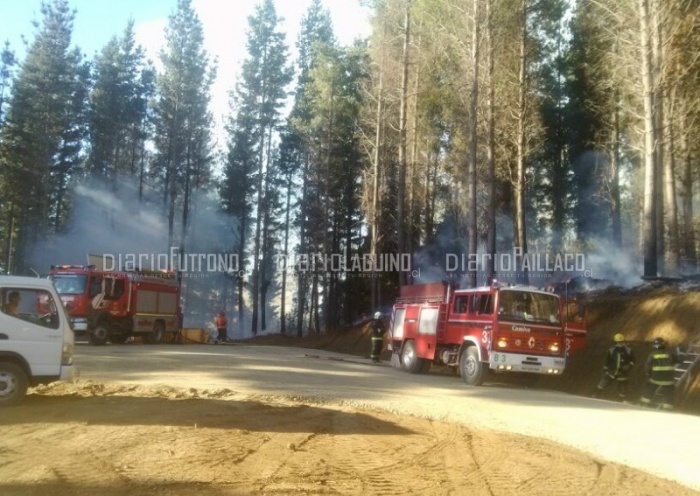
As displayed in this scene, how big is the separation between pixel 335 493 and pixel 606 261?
95.7ft

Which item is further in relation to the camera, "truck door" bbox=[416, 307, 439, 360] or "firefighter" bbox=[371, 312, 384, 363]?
"firefighter" bbox=[371, 312, 384, 363]

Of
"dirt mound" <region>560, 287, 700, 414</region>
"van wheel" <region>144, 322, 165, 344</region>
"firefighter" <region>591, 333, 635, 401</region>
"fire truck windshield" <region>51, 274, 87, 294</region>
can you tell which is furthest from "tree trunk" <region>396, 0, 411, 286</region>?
"firefighter" <region>591, 333, 635, 401</region>

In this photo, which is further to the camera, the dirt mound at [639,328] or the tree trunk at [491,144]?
the tree trunk at [491,144]

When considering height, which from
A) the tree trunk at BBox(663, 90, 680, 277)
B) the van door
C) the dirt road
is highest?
the tree trunk at BBox(663, 90, 680, 277)

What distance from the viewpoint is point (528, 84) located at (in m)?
26.5

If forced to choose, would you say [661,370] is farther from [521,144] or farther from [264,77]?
[264,77]

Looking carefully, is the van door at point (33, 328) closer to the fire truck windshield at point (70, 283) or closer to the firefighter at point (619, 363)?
the firefighter at point (619, 363)

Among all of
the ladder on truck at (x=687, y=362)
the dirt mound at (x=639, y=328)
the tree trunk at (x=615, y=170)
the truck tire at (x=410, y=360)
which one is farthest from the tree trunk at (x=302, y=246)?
the ladder on truck at (x=687, y=362)

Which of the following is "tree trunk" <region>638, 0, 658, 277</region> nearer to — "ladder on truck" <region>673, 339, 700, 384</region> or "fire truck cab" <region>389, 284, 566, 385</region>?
"ladder on truck" <region>673, 339, 700, 384</region>

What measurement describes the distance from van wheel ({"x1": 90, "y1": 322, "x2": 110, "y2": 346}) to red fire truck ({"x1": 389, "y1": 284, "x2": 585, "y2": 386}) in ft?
46.3

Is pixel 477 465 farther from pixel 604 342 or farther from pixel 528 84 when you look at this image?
pixel 528 84

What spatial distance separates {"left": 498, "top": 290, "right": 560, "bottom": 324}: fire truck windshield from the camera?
15.5 metres

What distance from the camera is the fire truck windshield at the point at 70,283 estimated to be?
2458 centimetres

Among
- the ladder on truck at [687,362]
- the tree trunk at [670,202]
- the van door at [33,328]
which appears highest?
the tree trunk at [670,202]
